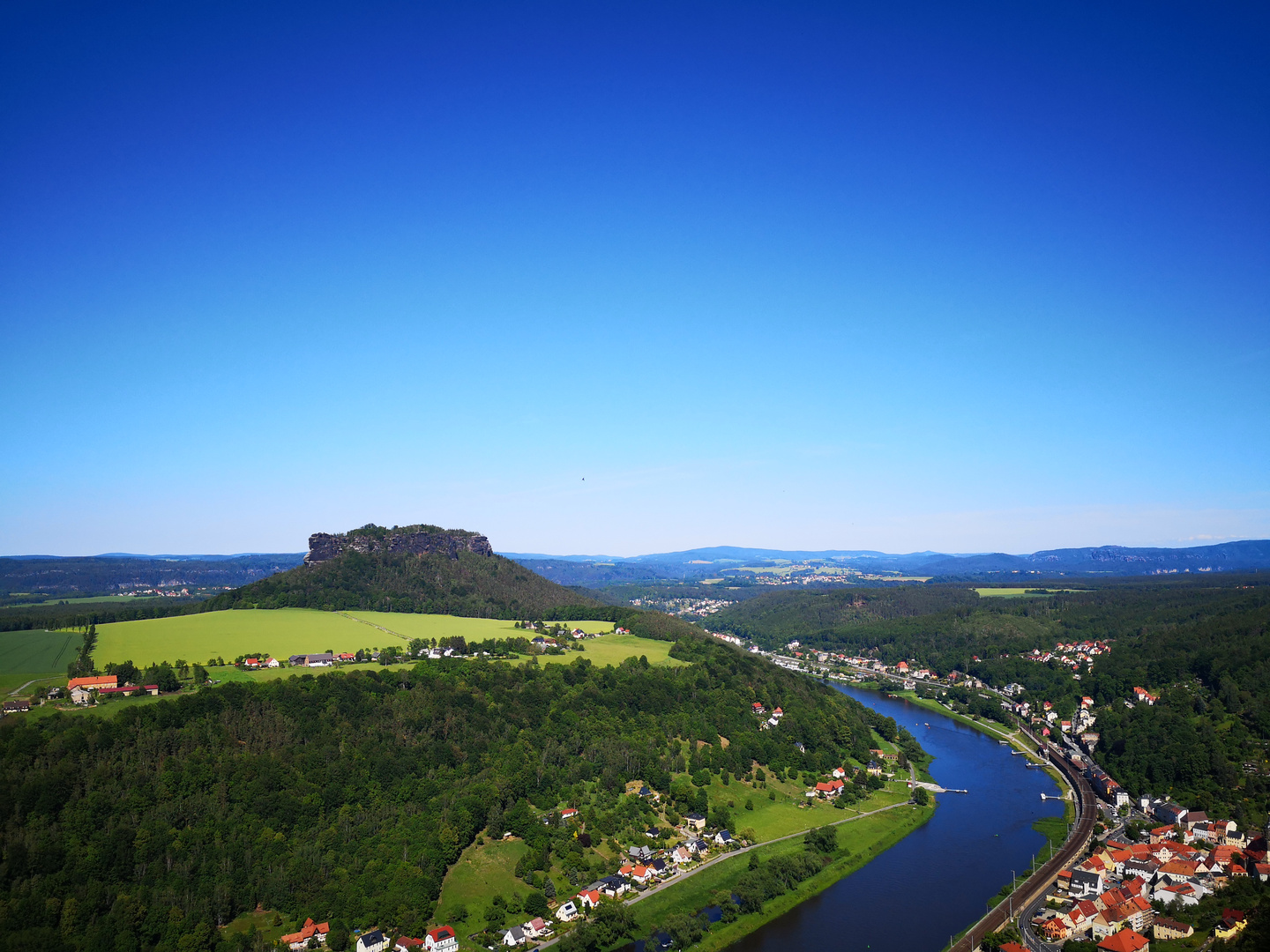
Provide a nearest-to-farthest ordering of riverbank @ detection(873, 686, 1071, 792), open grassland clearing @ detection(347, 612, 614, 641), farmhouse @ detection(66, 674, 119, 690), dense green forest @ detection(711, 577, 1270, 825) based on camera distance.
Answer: farmhouse @ detection(66, 674, 119, 690) < dense green forest @ detection(711, 577, 1270, 825) < riverbank @ detection(873, 686, 1071, 792) < open grassland clearing @ detection(347, 612, 614, 641)

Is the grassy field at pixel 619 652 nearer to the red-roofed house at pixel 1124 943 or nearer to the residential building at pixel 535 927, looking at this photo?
the residential building at pixel 535 927

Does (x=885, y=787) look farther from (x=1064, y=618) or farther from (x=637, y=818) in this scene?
(x=1064, y=618)

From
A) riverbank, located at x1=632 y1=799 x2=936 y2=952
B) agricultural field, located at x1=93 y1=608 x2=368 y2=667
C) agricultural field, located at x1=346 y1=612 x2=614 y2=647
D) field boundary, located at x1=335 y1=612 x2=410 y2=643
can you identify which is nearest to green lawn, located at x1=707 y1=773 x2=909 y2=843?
riverbank, located at x1=632 y1=799 x2=936 y2=952

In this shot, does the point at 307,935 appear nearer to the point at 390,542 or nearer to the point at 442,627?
the point at 442,627

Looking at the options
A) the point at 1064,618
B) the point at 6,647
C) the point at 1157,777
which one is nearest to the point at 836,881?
the point at 1157,777

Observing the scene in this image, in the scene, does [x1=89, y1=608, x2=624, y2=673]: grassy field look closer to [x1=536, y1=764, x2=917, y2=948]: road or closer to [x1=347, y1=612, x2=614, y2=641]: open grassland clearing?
[x1=347, y1=612, x2=614, y2=641]: open grassland clearing

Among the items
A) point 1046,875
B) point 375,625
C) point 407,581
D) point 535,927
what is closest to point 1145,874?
point 1046,875

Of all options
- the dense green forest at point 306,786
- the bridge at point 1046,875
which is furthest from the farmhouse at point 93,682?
the bridge at point 1046,875
